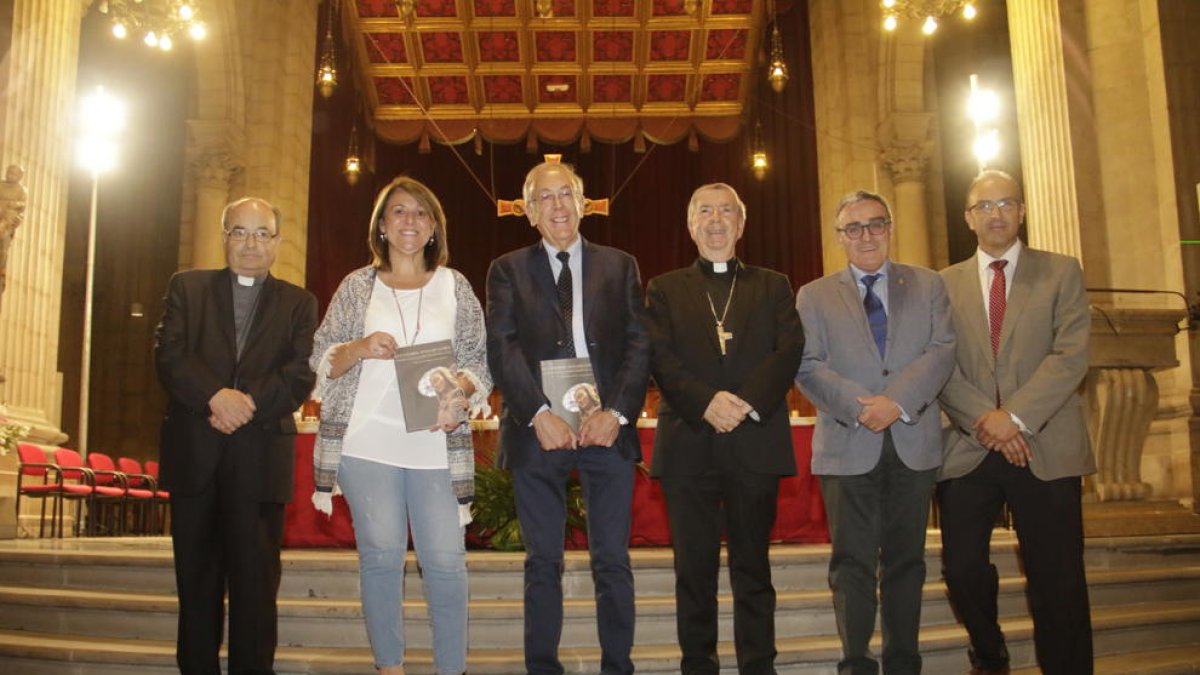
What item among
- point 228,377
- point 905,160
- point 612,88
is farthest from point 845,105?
point 228,377

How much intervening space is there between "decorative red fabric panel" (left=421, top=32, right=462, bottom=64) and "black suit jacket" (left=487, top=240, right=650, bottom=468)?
1321cm

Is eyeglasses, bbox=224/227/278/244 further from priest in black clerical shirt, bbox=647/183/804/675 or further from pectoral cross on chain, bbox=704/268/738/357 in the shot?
pectoral cross on chain, bbox=704/268/738/357

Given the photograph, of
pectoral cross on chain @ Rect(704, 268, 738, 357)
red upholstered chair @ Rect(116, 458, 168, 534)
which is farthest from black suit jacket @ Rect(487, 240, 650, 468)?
red upholstered chair @ Rect(116, 458, 168, 534)

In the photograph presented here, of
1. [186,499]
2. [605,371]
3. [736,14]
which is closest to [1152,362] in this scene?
[605,371]

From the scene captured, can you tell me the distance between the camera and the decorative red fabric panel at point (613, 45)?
52.1ft

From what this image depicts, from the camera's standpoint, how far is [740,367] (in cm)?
358

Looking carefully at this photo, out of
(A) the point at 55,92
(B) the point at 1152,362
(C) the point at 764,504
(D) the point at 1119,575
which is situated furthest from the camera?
(A) the point at 55,92

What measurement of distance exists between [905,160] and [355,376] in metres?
10.7

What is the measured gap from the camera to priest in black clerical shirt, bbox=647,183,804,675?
3.34m

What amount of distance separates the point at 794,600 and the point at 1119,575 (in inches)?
66.0

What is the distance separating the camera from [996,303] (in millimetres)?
3742

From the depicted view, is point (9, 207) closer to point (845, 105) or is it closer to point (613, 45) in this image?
point (845, 105)

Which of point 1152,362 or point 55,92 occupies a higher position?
point 55,92

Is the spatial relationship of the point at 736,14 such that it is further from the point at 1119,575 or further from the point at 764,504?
the point at 764,504
